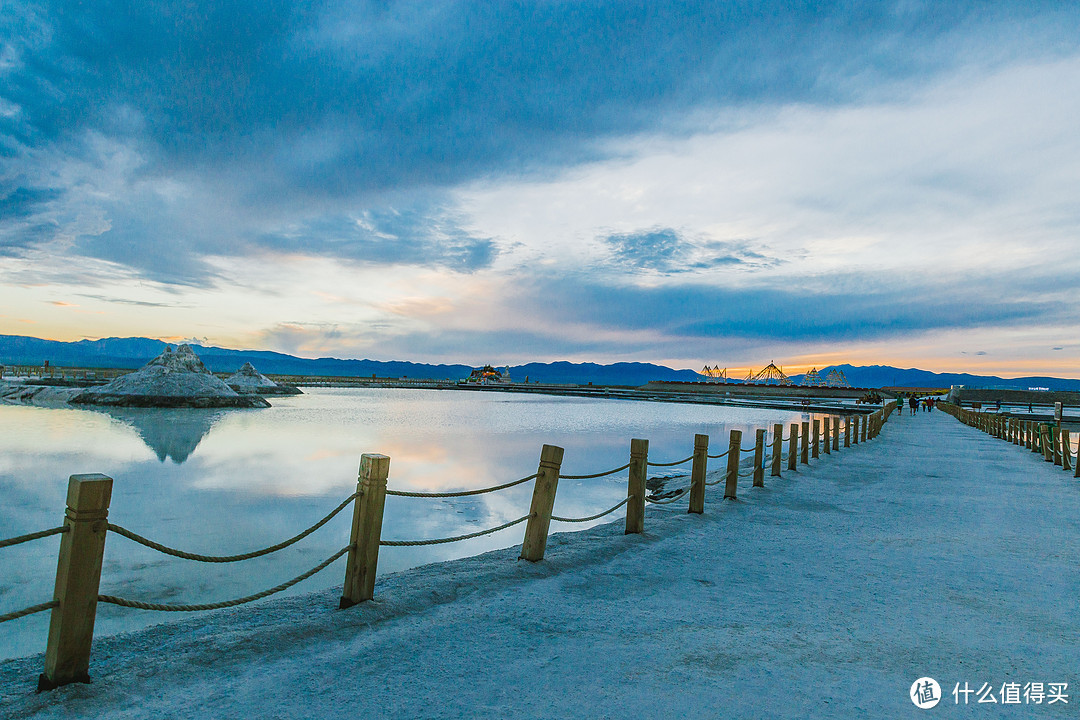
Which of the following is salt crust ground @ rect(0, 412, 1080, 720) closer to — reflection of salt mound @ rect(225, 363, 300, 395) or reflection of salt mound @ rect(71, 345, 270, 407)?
reflection of salt mound @ rect(71, 345, 270, 407)

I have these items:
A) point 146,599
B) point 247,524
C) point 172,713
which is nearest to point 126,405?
point 247,524

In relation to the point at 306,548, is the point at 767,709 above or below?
above

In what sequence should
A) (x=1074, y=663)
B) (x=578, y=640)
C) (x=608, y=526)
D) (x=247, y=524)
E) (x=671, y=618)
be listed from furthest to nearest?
(x=247, y=524)
(x=608, y=526)
(x=671, y=618)
(x=578, y=640)
(x=1074, y=663)

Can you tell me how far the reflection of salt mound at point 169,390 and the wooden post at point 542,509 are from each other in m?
39.9

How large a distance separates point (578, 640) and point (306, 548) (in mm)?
6292

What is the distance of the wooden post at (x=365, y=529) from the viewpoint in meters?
5.04

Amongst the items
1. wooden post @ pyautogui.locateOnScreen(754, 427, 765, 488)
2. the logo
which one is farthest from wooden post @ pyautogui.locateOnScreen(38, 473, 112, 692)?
wooden post @ pyautogui.locateOnScreen(754, 427, 765, 488)

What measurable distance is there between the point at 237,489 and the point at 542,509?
10429 mm

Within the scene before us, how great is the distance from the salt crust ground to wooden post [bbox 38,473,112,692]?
0.15m

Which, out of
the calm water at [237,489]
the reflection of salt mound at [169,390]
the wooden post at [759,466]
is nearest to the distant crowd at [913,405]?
the calm water at [237,489]

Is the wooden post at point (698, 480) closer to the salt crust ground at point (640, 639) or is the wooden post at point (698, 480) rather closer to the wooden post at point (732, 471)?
the salt crust ground at point (640, 639)

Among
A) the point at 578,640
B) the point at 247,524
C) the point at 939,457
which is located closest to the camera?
the point at 578,640

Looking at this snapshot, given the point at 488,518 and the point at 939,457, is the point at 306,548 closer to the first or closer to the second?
the point at 488,518

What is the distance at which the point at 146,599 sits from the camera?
7.00 metres
